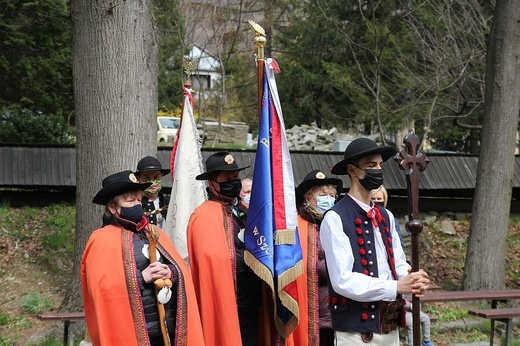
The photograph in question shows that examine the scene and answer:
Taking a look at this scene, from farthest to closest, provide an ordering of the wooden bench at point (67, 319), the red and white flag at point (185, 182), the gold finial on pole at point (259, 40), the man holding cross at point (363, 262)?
the red and white flag at point (185, 182) → the wooden bench at point (67, 319) → the gold finial on pole at point (259, 40) → the man holding cross at point (363, 262)

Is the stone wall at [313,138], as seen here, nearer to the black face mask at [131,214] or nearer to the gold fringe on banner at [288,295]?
the gold fringe on banner at [288,295]

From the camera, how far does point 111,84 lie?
7176mm

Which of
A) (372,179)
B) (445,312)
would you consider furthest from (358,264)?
(445,312)

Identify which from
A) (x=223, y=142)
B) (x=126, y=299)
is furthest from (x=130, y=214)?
(x=223, y=142)

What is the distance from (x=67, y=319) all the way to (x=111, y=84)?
2.32 m

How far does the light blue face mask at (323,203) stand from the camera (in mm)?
5891

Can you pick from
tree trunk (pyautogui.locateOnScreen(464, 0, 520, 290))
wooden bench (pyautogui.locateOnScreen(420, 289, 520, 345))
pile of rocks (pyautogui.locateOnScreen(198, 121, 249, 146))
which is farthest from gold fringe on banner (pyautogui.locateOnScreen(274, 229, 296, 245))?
pile of rocks (pyautogui.locateOnScreen(198, 121, 249, 146))

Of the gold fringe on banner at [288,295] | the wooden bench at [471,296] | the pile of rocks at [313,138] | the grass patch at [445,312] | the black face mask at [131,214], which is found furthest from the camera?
the pile of rocks at [313,138]

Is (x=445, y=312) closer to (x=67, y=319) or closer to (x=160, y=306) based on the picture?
(x=67, y=319)

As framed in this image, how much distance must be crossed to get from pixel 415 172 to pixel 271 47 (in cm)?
2369

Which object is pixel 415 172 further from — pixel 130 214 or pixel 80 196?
pixel 80 196

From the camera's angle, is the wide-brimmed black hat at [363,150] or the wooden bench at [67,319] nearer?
the wide-brimmed black hat at [363,150]

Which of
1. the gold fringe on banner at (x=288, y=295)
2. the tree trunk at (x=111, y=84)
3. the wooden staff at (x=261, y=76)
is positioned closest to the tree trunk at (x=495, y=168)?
the tree trunk at (x=111, y=84)

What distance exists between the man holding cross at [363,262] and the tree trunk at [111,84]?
3.43 metres
